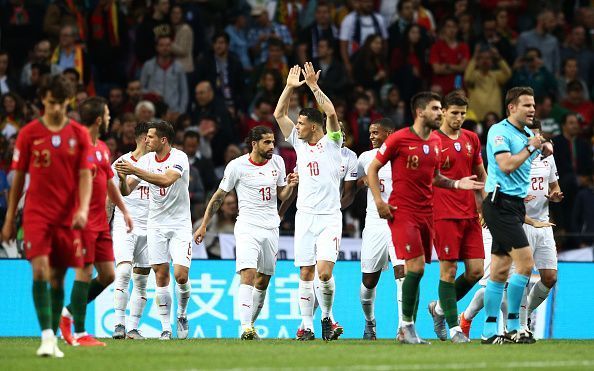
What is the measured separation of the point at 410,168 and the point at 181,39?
11.4 meters

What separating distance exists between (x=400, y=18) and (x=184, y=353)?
1422 cm

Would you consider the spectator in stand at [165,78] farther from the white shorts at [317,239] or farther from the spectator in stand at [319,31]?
the white shorts at [317,239]

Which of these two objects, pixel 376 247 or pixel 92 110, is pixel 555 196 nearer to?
pixel 376 247

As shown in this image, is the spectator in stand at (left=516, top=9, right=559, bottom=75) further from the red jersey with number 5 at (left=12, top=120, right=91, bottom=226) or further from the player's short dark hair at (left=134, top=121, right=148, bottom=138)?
the red jersey with number 5 at (left=12, top=120, right=91, bottom=226)

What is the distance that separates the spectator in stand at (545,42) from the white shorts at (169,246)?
11470 millimetres

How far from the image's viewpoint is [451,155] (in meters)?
15.8

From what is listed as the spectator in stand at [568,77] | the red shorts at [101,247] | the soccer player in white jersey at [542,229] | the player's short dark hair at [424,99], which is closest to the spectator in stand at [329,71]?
the spectator in stand at [568,77]

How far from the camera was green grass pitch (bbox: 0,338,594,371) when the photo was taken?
39.4 feet

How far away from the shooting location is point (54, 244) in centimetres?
1305

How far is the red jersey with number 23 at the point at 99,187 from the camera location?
14266 millimetres

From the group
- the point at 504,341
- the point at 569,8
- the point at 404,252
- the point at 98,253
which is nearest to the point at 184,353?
the point at 98,253

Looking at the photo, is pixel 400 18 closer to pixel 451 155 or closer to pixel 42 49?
pixel 42 49

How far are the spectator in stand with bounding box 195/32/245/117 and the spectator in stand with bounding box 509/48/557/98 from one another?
Answer: 5431mm

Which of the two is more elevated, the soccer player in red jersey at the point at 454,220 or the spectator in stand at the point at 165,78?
the spectator in stand at the point at 165,78
